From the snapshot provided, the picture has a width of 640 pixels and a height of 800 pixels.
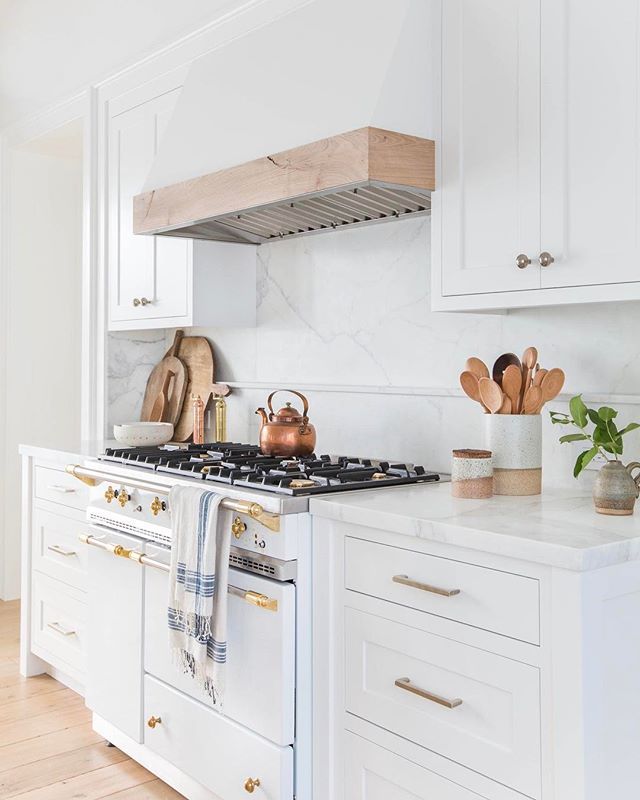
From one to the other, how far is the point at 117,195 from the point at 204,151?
38.8 inches

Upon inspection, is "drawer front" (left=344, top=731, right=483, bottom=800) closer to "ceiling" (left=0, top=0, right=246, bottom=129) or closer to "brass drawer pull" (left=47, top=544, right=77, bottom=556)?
"brass drawer pull" (left=47, top=544, right=77, bottom=556)

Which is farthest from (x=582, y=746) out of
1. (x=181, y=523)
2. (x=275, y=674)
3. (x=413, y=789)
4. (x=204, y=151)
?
(x=204, y=151)

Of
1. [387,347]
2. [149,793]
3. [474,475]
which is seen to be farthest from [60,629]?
[474,475]

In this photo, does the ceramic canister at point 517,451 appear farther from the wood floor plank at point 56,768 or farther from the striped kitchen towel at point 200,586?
the wood floor plank at point 56,768

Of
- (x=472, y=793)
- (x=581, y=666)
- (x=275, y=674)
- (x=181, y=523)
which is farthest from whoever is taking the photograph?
(x=181, y=523)

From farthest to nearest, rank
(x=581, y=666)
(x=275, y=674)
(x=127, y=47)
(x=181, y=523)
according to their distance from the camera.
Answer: (x=127, y=47), (x=181, y=523), (x=275, y=674), (x=581, y=666)

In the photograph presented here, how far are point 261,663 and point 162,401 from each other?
5.86ft

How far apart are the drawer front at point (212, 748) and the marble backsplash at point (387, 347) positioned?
0.97 metres

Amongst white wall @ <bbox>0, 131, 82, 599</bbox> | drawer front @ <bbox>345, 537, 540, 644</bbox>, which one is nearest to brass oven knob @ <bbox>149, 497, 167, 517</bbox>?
drawer front @ <bbox>345, 537, 540, 644</bbox>

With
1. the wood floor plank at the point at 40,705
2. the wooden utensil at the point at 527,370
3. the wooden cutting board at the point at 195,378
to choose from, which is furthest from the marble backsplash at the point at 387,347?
the wood floor plank at the point at 40,705

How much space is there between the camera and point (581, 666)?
4.76 feet

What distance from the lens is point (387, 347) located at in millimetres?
2768

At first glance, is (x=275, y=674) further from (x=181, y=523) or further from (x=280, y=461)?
(x=280, y=461)

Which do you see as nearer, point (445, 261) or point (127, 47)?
point (445, 261)
